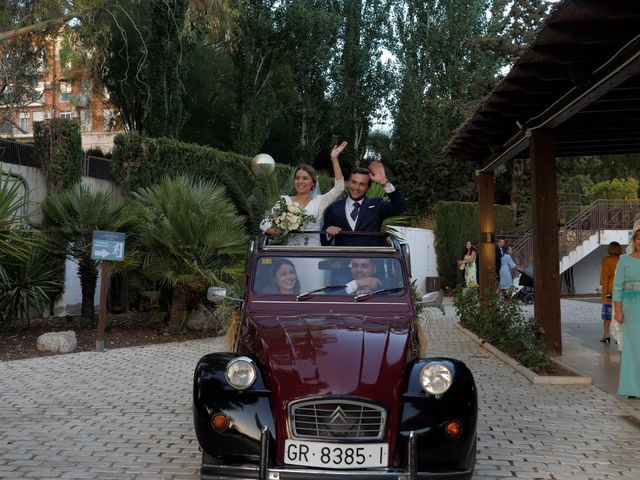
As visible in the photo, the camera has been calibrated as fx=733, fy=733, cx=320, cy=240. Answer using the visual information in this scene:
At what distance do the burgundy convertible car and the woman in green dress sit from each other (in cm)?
402

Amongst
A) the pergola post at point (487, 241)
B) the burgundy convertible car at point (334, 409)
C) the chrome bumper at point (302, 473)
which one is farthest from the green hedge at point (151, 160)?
the chrome bumper at point (302, 473)

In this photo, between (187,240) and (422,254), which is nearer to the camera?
(187,240)

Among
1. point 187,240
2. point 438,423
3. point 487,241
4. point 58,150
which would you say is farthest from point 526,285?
point 438,423

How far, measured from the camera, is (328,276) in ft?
18.8

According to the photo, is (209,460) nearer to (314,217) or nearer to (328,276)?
(328,276)

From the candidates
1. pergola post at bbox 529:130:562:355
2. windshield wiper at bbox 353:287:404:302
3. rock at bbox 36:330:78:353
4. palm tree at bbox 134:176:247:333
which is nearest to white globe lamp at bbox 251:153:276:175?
palm tree at bbox 134:176:247:333

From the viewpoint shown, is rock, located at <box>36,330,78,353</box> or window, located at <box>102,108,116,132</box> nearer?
rock, located at <box>36,330,78,353</box>

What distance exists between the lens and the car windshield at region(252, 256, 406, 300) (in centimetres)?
566

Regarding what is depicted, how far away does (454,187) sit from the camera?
1479 inches

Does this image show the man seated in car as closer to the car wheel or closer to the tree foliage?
the car wheel

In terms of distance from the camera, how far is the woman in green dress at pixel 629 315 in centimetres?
797

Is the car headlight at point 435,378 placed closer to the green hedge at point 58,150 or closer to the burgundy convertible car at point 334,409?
the burgundy convertible car at point 334,409

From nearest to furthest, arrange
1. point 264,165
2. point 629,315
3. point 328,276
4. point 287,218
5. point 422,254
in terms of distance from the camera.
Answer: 1. point 328,276
2. point 287,218
3. point 629,315
4. point 264,165
5. point 422,254

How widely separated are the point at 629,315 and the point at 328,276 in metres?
4.15
